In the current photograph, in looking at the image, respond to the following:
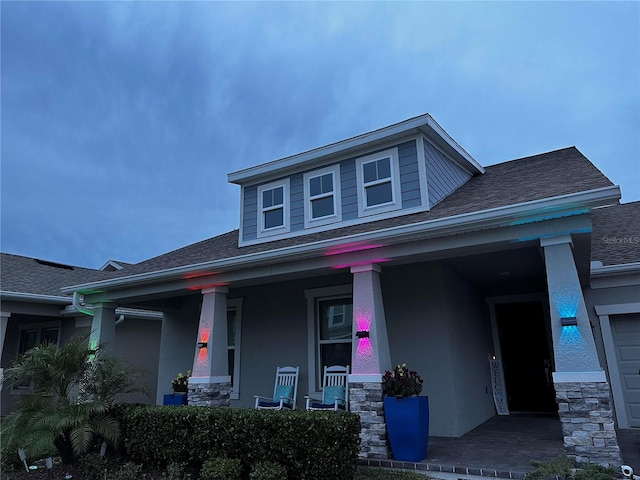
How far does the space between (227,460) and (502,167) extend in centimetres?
788

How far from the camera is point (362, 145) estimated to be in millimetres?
7973

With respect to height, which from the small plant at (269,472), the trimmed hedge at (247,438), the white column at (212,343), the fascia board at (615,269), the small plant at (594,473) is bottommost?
the small plant at (269,472)

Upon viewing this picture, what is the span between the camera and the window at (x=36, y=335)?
12656 millimetres

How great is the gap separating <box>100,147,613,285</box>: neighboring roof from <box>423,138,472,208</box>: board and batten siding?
155 mm

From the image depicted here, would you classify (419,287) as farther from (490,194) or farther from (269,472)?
(269,472)

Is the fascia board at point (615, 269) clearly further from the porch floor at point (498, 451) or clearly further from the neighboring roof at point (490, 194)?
the porch floor at point (498, 451)

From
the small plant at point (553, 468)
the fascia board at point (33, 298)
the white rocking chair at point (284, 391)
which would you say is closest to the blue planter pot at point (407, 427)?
the small plant at point (553, 468)

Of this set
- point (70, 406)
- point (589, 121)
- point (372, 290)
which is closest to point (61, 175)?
point (70, 406)

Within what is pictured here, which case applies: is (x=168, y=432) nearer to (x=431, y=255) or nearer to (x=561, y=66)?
(x=431, y=255)

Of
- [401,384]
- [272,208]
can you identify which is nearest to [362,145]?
[272,208]

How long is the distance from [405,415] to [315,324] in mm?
3303

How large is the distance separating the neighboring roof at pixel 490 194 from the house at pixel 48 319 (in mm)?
2869

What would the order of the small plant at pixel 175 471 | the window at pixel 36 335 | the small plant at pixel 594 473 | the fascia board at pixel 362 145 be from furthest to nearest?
the window at pixel 36 335, the fascia board at pixel 362 145, the small plant at pixel 175 471, the small plant at pixel 594 473

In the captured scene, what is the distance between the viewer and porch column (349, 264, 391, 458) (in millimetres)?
5551
